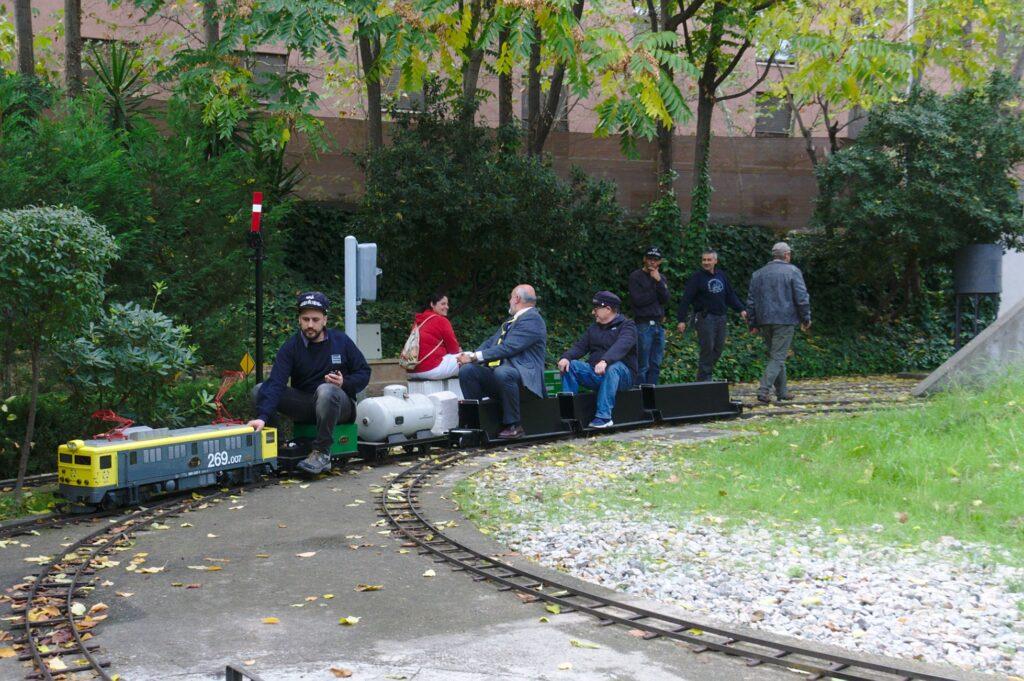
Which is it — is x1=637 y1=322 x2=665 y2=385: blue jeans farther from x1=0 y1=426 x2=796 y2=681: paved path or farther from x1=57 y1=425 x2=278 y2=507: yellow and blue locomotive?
x1=0 y1=426 x2=796 y2=681: paved path

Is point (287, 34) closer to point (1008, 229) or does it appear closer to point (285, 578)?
point (285, 578)

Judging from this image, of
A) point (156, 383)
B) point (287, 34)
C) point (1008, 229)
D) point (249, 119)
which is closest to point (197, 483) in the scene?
point (156, 383)

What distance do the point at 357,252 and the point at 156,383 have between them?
346 centimetres

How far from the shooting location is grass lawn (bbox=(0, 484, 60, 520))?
28.2 ft

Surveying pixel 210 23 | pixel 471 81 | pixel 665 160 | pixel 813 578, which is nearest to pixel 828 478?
pixel 813 578

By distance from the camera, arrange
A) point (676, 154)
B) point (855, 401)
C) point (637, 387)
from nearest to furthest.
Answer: point (637, 387)
point (855, 401)
point (676, 154)

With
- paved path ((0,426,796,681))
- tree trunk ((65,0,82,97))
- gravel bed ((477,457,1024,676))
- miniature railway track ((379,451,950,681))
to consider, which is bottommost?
paved path ((0,426,796,681))

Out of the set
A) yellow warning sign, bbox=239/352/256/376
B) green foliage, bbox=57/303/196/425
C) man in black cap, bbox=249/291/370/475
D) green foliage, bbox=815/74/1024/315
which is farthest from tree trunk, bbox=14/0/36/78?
green foliage, bbox=815/74/1024/315

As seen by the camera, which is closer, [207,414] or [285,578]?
[285,578]

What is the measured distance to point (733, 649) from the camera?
5.22 m

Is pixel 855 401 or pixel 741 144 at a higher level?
pixel 741 144

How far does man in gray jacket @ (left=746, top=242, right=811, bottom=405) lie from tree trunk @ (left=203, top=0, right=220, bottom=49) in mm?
7791

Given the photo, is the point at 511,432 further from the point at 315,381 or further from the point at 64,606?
the point at 64,606

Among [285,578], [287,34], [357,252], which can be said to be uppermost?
[287,34]
